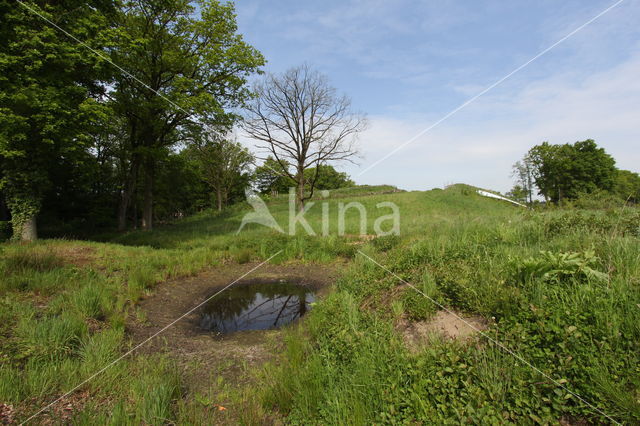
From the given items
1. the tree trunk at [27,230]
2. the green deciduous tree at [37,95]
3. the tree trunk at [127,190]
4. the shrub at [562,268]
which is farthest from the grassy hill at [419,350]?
the tree trunk at [127,190]

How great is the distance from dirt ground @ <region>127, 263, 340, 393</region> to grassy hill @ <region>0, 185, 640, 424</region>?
1.00 ft

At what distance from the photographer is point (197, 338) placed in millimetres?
5871

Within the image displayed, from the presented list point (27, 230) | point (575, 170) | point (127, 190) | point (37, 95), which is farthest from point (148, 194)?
point (575, 170)

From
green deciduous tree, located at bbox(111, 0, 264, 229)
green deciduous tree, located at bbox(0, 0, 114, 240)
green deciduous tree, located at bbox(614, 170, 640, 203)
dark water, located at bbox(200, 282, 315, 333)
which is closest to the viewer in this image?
dark water, located at bbox(200, 282, 315, 333)

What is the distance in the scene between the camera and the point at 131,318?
646 cm

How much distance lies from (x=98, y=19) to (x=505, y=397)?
1699cm

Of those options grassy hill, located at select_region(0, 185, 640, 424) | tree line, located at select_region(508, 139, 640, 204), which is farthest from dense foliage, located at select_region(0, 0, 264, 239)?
tree line, located at select_region(508, 139, 640, 204)

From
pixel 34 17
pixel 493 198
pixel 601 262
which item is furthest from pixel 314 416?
pixel 493 198

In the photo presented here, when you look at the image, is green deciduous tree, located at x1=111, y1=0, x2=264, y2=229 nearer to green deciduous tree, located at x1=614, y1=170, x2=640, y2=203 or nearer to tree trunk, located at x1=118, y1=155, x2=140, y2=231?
tree trunk, located at x1=118, y1=155, x2=140, y2=231

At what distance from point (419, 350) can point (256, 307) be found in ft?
17.0

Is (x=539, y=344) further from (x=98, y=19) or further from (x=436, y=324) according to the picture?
(x=98, y=19)

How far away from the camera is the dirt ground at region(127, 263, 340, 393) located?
4578mm

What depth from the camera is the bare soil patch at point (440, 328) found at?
3854mm

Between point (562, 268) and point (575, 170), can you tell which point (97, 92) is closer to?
point (562, 268)
